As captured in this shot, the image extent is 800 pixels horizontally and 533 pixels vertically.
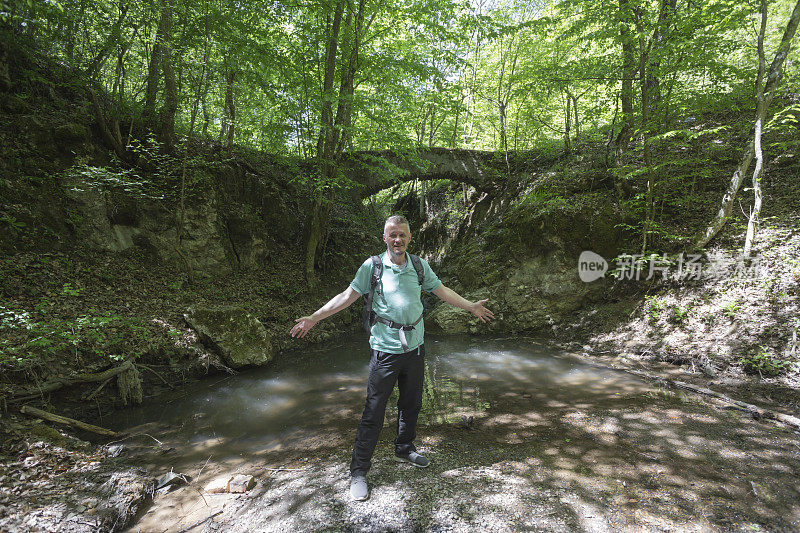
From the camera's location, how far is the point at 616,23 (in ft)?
23.4

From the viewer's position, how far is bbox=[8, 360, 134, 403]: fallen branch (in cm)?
407

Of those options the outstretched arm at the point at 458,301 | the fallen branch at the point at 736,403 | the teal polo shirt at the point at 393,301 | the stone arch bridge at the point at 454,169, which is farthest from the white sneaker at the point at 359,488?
the stone arch bridge at the point at 454,169

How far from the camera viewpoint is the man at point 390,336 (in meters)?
2.71

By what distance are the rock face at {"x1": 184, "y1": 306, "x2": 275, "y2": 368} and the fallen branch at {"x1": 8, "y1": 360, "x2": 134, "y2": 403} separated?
61.6 inches

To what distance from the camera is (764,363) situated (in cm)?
494

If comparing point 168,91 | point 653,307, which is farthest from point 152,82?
point 653,307

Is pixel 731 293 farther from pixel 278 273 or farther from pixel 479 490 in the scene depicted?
pixel 278 273

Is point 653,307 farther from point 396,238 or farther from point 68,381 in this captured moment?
point 68,381

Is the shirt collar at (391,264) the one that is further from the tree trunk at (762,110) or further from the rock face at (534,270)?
the tree trunk at (762,110)

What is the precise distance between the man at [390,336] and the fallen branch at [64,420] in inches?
136

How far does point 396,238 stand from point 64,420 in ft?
15.5

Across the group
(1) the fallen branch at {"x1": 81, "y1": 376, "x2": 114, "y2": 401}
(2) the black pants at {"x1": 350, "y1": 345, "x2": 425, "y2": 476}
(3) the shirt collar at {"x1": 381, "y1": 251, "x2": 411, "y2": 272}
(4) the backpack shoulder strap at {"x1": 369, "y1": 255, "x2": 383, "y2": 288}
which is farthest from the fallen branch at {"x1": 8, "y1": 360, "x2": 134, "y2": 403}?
(3) the shirt collar at {"x1": 381, "y1": 251, "x2": 411, "y2": 272}

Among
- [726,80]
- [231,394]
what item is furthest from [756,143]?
[231,394]

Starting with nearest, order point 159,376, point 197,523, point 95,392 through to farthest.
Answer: point 197,523
point 95,392
point 159,376
